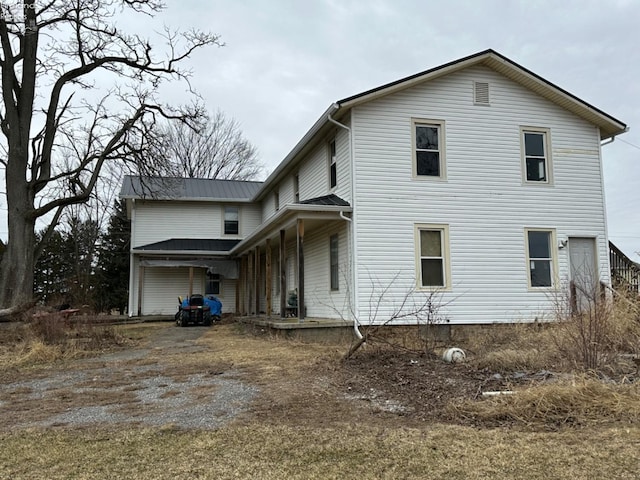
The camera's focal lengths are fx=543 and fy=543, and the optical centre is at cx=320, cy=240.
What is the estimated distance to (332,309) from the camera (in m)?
13.7

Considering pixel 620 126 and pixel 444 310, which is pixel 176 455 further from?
pixel 620 126

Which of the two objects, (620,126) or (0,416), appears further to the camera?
(620,126)

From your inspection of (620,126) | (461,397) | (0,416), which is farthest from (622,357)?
(620,126)

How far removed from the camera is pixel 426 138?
1322 centimetres

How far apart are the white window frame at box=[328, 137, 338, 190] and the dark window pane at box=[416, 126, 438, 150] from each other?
205 centimetres

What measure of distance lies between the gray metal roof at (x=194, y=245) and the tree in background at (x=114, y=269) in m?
8.07

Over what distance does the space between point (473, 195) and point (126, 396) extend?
373 inches

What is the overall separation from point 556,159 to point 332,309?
6.87 meters

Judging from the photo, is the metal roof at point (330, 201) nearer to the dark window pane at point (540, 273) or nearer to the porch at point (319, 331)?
the porch at point (319, 331)

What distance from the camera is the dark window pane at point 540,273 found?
44.0 ft

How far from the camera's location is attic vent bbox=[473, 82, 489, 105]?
44.3 feet

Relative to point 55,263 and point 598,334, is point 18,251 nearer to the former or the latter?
point 598,334

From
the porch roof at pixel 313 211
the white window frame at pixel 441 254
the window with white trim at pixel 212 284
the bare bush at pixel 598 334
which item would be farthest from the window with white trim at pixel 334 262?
the window with white trim at pixel 212 284

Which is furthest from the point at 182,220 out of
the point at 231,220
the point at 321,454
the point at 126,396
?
the point at 321,454
